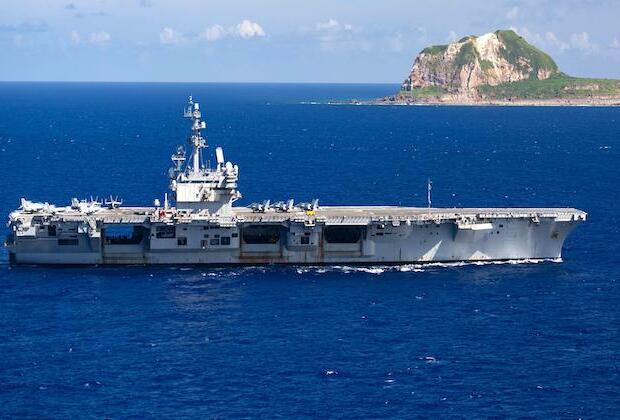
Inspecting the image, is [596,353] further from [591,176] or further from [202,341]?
[591,176]

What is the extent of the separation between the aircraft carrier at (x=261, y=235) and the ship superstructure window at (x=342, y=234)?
6 cm

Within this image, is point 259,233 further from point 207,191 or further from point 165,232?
point 165,232

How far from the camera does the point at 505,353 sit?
43500 millimetres

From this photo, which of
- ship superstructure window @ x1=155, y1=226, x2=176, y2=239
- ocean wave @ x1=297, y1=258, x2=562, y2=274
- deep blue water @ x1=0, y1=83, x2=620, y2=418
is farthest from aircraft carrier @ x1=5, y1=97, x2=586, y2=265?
deep blue water @ x1=0, y1=83, x2=620, y2=418

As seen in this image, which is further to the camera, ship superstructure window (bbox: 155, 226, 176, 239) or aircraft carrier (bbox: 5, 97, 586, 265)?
ship superstructure window (bbox: 155, 226, 176, 239)

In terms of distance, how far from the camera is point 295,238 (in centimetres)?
5850

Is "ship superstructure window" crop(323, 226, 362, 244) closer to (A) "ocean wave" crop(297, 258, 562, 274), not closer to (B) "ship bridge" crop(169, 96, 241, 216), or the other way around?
(A) "ocean wave" crop(297, 258, 562, 274)

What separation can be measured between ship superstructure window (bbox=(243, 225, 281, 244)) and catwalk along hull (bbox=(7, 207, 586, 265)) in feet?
0.20

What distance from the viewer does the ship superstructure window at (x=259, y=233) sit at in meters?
59.6

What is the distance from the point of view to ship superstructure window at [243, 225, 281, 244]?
59.6 metres

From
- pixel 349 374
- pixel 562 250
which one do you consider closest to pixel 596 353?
pixel 349 374

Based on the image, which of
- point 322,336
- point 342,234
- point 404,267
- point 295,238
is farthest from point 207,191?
point 322,336

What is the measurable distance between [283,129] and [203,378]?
122538 mm

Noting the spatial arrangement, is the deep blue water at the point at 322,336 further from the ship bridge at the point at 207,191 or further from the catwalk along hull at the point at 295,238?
the ship bridge at the point at 207,191
